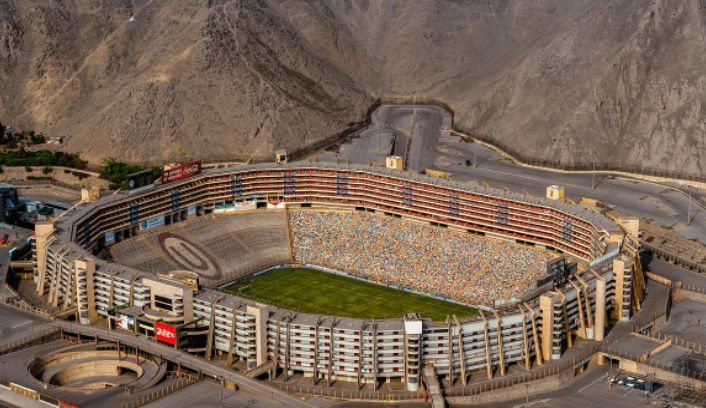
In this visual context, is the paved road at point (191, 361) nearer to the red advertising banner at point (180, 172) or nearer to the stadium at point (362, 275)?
the stadium at point (362, 275)

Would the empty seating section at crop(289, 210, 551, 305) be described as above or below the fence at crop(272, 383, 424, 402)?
above

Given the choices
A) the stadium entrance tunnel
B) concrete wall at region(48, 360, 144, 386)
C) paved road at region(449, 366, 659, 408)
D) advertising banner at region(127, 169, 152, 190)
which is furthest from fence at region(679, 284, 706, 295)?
advertising banner at region(127, 169, 152, 190)

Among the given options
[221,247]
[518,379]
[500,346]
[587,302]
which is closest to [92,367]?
[221,247]

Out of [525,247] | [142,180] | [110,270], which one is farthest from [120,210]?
[525,247]

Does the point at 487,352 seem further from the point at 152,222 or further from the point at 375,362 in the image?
the point at 152,222

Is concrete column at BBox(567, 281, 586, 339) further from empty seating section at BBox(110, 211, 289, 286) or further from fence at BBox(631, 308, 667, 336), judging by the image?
empty seating section at BBox(110, 211, 289, 286)

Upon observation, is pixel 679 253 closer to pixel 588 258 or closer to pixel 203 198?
pixel 588 258
